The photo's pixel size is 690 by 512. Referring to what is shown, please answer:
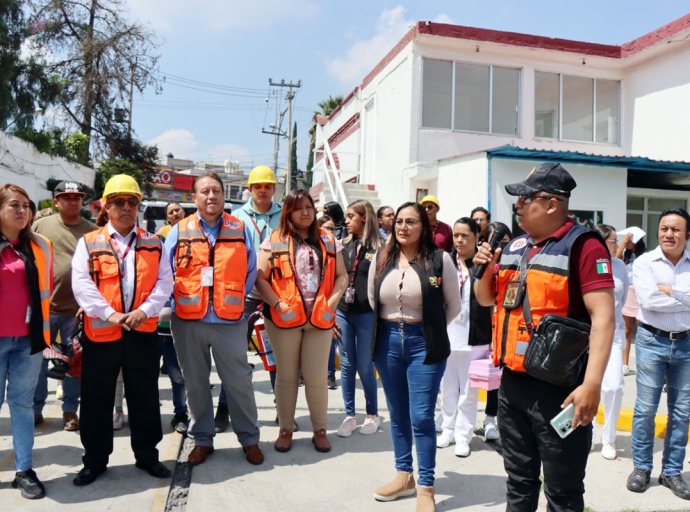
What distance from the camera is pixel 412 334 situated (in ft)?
11.9

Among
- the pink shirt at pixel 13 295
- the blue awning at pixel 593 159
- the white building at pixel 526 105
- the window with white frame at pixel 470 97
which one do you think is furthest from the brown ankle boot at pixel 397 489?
the window with white frame at pixel 470 97

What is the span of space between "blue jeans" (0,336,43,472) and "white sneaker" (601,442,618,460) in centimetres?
433

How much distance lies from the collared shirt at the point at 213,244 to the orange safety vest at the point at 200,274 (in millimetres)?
33

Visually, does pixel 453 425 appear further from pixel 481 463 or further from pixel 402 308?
pixel 402 308

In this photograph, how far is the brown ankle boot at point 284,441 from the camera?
453 centimetres

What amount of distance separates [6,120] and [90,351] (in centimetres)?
1742

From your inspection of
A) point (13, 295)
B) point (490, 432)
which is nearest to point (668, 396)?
point (490, 432)

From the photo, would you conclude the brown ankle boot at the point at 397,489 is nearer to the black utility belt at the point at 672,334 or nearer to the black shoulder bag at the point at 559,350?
the black shoulder bag at the point at 559,350

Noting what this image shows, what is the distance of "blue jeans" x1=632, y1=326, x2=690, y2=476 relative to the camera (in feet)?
13.1

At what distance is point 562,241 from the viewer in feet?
8.61

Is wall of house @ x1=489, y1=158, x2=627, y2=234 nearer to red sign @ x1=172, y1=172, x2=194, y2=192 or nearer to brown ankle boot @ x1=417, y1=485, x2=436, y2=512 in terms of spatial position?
brown ankle boot @ x1=417, y1=485, x2=436, y2=512

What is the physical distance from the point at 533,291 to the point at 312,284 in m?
2.16

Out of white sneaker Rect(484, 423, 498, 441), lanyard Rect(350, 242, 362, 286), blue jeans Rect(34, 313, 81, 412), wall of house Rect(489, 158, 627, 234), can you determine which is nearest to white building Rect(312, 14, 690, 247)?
wall of house Rect(489, 158, 627, 234)

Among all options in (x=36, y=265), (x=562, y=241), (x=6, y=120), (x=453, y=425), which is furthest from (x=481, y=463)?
(x=6, y=120)
